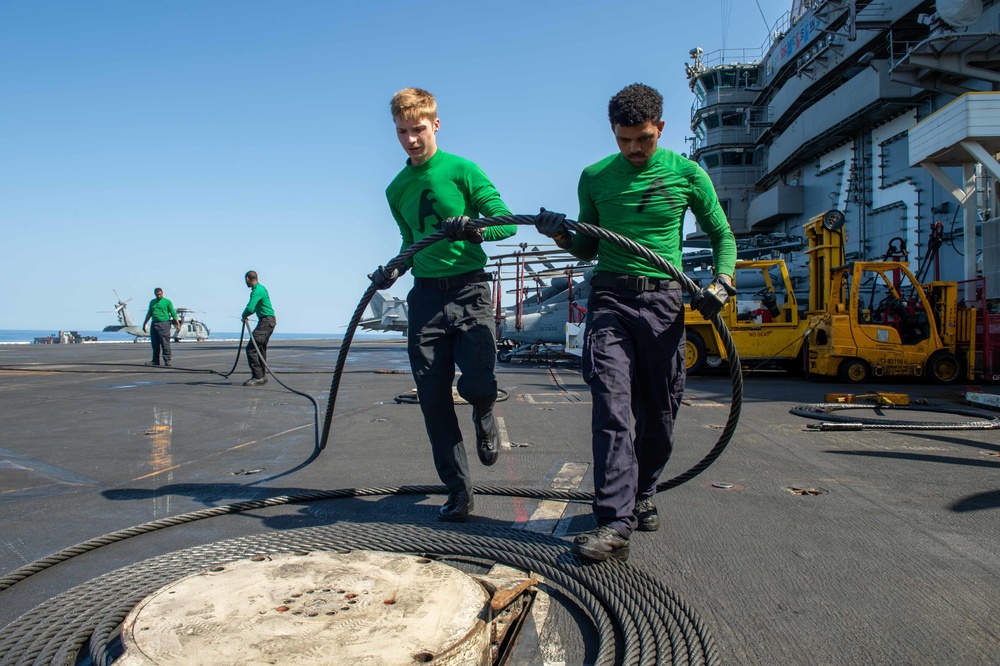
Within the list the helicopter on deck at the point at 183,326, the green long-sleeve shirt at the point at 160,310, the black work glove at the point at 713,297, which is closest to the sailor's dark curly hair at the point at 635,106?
the black work glove at the point at 713,297

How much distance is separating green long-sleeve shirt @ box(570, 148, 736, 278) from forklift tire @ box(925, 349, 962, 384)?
11.0m

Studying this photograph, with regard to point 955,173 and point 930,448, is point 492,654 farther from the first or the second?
point 955,173

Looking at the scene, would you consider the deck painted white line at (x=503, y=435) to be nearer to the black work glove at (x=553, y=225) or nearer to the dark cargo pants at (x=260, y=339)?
the black work glove at (x=553, y=225)

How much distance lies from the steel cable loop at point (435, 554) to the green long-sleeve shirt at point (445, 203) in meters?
1.26

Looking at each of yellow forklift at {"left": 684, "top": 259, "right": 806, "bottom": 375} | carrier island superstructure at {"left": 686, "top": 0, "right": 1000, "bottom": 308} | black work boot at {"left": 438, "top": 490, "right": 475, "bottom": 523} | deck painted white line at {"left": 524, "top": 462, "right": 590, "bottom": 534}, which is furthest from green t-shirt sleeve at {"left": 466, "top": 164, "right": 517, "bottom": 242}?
carrier island superstructure at {"left": 686, "top": 0, "right": 1000, "bottom": 308}

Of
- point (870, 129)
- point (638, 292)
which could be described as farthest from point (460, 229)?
point (870, 129)

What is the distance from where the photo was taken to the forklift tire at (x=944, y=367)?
39.2 ft

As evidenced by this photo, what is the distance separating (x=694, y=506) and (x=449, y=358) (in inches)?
55.6

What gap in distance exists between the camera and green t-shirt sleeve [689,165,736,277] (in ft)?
10.2

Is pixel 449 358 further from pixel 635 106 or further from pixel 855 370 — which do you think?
pixel 855 370

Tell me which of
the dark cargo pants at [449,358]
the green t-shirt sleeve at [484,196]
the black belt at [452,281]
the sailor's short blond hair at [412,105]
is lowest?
the dark cargo pants at [449,358]

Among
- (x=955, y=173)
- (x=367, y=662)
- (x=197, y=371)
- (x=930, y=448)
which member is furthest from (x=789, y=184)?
(x=367, y=662)

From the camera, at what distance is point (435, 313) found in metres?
3.31

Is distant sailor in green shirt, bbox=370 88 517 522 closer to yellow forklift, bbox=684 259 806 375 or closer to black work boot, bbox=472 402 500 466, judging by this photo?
black work boot, bbox=472 402 500 466
